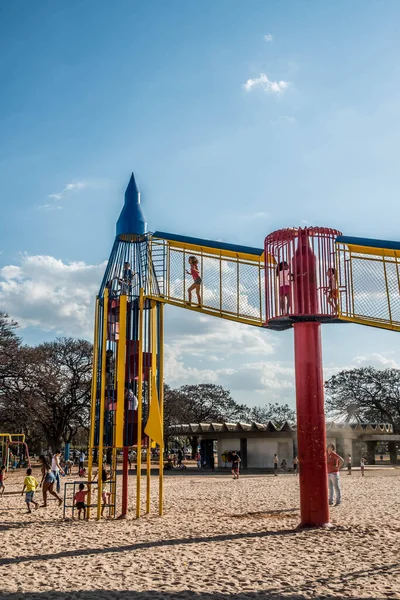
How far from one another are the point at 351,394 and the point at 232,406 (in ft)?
63.0

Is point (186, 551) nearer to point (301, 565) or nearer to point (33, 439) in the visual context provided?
point (301, 565)

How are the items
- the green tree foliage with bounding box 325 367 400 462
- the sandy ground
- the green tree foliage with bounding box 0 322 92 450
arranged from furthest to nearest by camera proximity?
the green tree foliage with bounding box 325 367 400 462
the green tree foliage with bounding box 0 322 92 450
the sandy ground

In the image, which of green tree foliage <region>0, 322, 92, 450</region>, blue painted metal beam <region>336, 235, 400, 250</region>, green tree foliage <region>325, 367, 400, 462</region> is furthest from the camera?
green tree foliage <region>325, 367, 400, 462</region>

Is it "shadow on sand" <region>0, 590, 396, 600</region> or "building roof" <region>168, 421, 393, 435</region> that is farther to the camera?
"building roof" <region>168, 421, 393, 435</region>

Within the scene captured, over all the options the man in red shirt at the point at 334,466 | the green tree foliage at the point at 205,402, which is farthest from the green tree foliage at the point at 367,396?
the man in red shirt at the point at 334,466

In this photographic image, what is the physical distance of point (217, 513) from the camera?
16.5m

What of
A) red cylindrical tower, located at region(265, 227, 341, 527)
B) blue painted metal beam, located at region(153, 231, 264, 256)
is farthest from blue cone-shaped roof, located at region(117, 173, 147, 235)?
red cylindrical tower, located at region(265, 227, 341, 527)

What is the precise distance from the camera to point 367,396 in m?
66.9

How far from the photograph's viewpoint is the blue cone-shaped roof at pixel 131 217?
53.9 ft

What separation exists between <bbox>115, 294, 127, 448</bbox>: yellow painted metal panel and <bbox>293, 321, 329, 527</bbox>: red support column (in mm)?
4300

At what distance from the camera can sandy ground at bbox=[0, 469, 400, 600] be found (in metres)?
8.12

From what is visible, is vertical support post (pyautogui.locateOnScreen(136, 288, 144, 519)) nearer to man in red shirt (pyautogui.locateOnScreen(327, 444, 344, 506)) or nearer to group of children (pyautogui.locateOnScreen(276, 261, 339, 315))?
group of children (pyautogui.locateOnScreen(276, 261, 339, 315))

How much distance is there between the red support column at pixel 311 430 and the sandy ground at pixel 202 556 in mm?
564

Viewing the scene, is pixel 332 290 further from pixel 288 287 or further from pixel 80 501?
pixel 80 501
